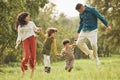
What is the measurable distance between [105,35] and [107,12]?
13.2 feet

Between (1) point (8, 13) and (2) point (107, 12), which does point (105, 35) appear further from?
(1) point (8, 13)

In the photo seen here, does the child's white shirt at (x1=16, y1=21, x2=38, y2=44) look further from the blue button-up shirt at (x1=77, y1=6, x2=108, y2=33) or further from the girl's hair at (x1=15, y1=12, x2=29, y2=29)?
the blue button-up shirt at (x1=77, y1=6, x2=108, y2=33)

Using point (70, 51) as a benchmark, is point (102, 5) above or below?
above

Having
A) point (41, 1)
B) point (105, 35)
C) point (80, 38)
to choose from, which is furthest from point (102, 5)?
point (80, 38)

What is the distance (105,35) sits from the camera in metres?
44.1

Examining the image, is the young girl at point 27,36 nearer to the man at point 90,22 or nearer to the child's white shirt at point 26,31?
the child's white shirt at point 26,31

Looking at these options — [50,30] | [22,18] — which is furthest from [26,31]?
[50,30]

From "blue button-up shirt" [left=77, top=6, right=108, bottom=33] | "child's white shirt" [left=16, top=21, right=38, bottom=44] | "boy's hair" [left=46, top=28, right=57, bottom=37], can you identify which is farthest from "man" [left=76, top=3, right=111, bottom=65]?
"child's white shirt" [left=16, top=21, right=38, bottom=44]

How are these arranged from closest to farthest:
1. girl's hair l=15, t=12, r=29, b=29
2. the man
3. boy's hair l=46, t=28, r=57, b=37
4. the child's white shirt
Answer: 1. girl's hair l=15, t=12, r=29, b=29
2. the child's white shirt
3. the man
4. boy's hair l=46, t=28, r=57, b=37

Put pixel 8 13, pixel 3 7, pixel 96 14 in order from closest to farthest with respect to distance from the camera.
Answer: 1. pixel 96 14
2. pixel 3 7
3. pixel 8 13

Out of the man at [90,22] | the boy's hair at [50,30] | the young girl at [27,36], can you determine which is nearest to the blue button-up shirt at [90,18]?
the man at [90,22]

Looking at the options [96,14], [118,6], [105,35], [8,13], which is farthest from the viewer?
[105,35]

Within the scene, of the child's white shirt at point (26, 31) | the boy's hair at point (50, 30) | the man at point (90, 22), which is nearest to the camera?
the child's white shirt at point (26, 31)

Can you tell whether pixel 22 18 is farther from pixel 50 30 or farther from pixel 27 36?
pixel 50 30
